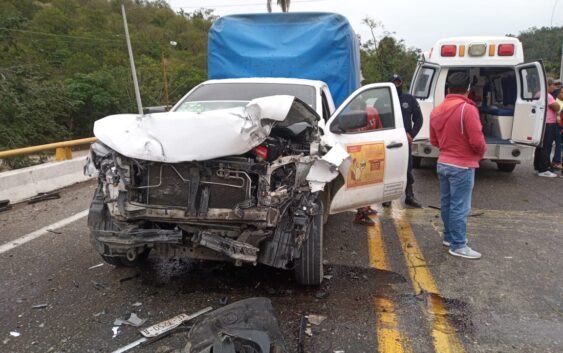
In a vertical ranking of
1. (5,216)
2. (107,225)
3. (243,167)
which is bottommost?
(5,216)

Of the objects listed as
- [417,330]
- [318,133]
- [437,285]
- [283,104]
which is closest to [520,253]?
[437,285]

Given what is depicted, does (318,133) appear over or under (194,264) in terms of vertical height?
over

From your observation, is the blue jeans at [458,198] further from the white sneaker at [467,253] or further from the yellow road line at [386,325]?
the yellow road line at [386,325]

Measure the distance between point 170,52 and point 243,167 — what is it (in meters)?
60.0

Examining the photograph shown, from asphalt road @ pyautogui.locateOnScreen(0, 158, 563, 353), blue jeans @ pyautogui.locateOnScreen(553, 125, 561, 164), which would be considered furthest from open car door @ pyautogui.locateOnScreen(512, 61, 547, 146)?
asphalt road @ pyautogui.locateOnScreen(0, 158, 563, 353)

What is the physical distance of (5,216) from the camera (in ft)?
19.9

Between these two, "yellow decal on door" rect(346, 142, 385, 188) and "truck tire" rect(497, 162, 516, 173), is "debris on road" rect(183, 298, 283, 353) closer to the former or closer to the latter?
"yellow decal on door" rect(346, 142, 385, 188)

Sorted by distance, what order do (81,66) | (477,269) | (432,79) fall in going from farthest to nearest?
(81,66) → (432,79) → (477,269)

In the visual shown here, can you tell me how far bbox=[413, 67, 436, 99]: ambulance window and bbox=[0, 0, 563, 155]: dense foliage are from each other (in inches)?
564

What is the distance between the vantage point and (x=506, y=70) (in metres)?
8.87

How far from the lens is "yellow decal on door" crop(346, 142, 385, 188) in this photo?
14.7 ft

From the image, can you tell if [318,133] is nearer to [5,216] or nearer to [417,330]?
[417,330]

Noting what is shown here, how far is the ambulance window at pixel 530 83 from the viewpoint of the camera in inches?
304

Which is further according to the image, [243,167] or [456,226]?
[456,226]
